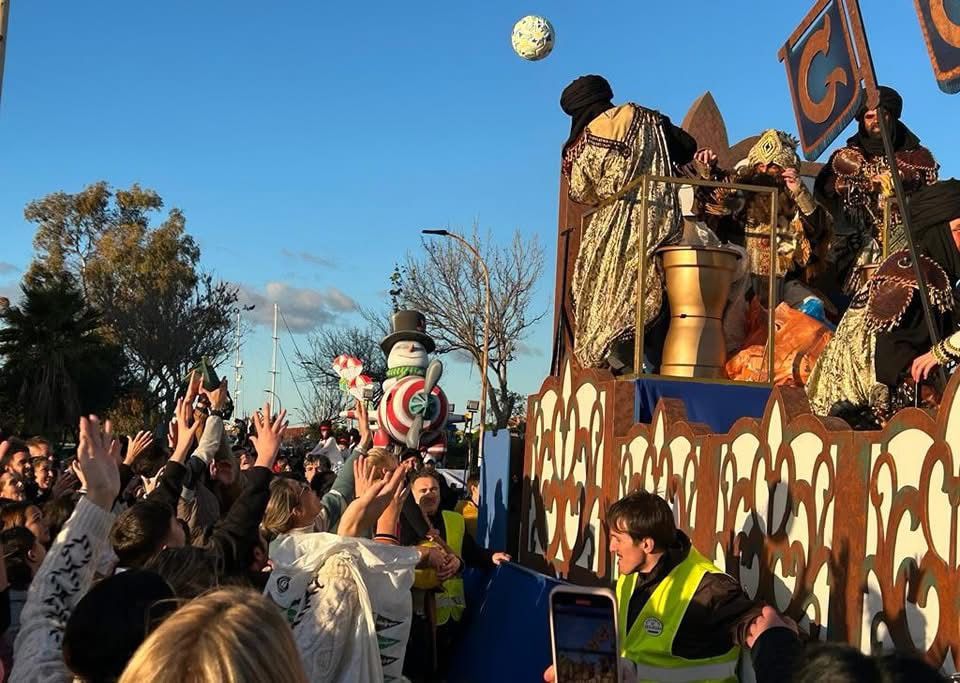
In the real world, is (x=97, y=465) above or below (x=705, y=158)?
below

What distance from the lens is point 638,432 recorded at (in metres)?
7.40

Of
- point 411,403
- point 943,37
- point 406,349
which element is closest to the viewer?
point 943,37

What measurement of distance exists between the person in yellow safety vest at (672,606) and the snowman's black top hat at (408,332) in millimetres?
14990

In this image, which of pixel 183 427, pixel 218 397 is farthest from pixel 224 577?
pixel 218 397

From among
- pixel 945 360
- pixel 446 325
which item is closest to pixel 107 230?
pixel 446 325

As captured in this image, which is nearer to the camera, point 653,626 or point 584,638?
point 584,638

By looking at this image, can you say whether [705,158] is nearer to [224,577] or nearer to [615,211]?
[615,211]

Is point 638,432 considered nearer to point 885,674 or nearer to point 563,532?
point 563,532

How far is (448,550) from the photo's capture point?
686 centimetres

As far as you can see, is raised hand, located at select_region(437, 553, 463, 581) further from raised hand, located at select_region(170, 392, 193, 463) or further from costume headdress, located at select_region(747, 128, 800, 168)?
costume headdress, located at select_region(747, 128, 800, 168)

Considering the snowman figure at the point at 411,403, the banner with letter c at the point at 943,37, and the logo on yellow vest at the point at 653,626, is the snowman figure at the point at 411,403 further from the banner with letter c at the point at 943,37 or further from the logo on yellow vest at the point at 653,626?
the banner with letter c at the point at 943,37

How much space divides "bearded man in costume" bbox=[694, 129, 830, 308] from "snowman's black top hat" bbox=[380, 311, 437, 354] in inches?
386

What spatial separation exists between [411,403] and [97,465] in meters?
13.9

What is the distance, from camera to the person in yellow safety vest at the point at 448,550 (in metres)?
7.02
